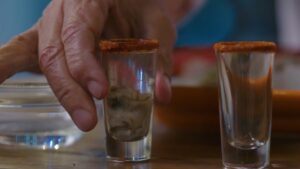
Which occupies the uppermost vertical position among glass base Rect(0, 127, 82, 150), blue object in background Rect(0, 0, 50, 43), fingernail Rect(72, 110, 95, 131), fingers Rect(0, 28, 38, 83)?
blue object in background Rect(0, 0, 50, 43)

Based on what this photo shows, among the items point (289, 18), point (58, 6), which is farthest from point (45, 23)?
point (289, 18)

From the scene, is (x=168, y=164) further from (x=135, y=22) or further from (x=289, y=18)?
(x=289, y=18)

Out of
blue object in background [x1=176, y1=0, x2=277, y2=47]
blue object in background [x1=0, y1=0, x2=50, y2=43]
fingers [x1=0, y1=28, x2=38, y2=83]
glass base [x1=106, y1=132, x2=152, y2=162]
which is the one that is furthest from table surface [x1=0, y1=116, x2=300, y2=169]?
blue object in background [x1=0, y1=0, x2=50, y2=43]

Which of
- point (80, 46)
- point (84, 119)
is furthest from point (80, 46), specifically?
point (84, 119)

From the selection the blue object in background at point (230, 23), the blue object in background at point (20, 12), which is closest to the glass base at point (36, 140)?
the blue object in background at point (230, 23)

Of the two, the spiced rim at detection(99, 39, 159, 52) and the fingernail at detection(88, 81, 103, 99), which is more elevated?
the spiced rim at detection(99, 39, 159, 52)

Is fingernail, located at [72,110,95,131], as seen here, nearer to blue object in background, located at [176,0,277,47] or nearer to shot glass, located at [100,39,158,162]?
shot glass, located at [100,39,158,162]
